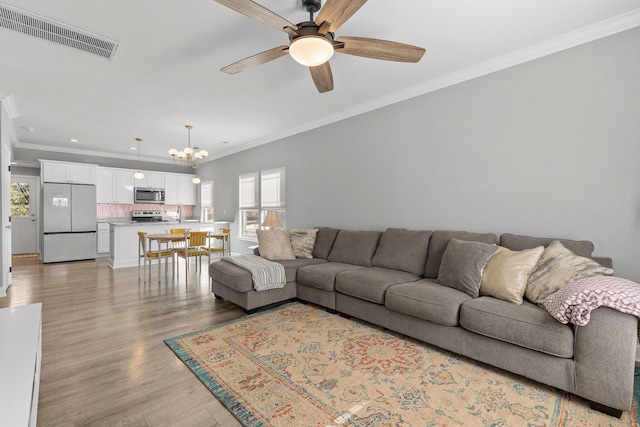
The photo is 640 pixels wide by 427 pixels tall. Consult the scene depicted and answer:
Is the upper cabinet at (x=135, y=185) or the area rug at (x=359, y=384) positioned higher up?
the upper cabinet at (x=135, y=185)

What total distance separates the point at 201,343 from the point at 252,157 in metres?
4.78

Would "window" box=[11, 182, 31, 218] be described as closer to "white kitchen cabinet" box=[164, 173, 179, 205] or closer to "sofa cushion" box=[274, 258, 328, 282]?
"white kitchen cabinet" box=[164, 173, 179, 205]

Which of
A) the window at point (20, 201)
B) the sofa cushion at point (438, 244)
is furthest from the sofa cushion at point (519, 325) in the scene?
the window at point (20, 201)

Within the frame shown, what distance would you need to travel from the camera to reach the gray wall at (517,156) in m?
2.52

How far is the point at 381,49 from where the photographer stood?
89.1 inches

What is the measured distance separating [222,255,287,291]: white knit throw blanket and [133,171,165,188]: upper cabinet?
594 cm

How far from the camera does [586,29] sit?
2594mm

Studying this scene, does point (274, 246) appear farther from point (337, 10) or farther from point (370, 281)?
point (337, 10)

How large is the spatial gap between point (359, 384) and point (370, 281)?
112cm

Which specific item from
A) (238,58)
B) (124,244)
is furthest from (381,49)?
(124,244)

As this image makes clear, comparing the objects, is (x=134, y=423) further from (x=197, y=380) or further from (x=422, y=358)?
(x=422, y=358)

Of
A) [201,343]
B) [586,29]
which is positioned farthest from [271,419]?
[586,29]

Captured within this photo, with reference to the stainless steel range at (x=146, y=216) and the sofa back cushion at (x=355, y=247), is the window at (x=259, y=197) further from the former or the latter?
the stainless steel range at (x=146, y=216)

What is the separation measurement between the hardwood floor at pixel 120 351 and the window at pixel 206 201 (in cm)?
379
